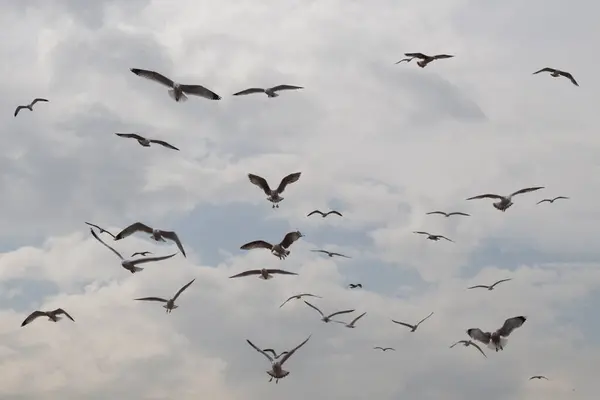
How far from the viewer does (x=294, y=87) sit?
4919 cm

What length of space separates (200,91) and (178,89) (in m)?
1.17

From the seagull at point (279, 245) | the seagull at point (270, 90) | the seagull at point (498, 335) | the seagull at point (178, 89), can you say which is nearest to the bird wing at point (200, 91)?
the seagull at point (178, 89)

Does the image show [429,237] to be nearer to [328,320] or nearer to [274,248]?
[328,320]

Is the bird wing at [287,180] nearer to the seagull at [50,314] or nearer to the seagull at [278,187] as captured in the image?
the seagull at [278,187]

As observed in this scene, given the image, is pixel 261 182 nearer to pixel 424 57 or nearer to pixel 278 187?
pixel 278 187

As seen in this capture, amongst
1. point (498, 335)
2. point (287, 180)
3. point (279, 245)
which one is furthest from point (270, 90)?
point (498, 335)

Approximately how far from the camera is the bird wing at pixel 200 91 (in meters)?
43.2

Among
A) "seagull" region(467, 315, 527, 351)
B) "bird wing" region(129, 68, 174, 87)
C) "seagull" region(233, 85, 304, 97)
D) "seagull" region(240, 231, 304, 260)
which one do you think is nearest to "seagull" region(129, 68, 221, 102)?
"bird wing" region(129, 68, 174, 87)

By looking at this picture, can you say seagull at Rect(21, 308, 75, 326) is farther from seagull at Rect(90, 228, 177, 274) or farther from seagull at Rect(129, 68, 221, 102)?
seagull at Rect(129, 68, 221, 102)

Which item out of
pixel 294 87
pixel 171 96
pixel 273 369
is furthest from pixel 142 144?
pixel 273 369

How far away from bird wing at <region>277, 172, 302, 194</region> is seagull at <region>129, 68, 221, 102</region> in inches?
281

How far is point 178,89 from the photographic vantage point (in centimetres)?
4306

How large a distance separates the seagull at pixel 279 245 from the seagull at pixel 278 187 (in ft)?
6.31

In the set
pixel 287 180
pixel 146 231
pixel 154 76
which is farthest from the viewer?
pixel 287 180
